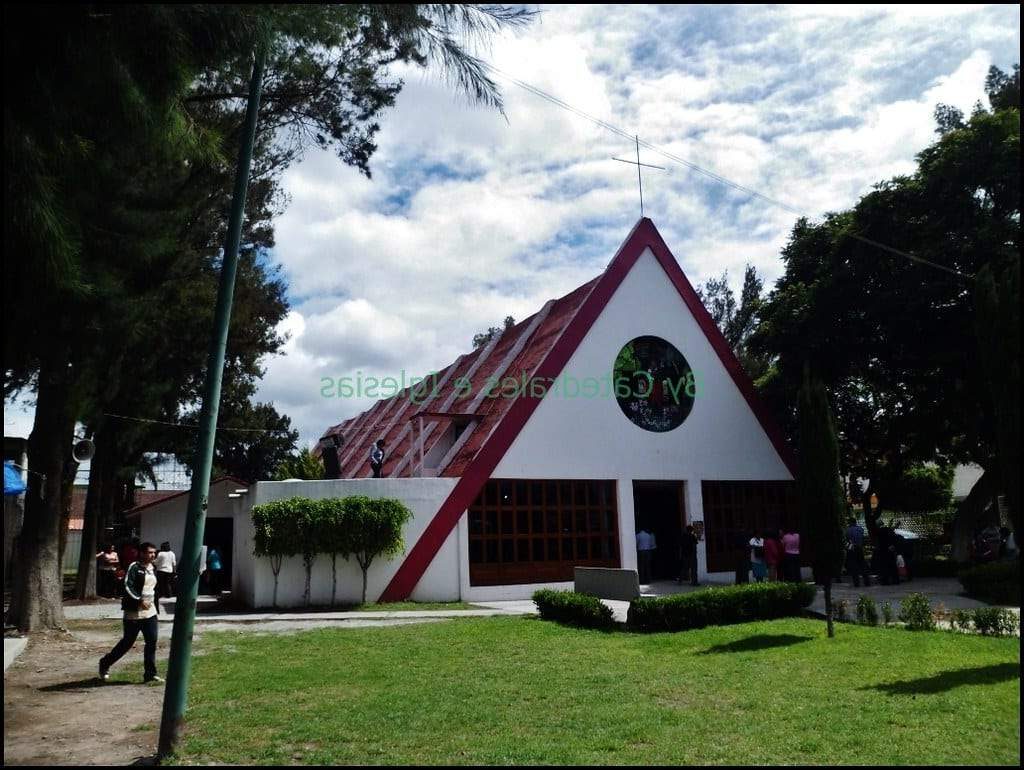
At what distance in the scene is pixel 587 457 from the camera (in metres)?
21.3

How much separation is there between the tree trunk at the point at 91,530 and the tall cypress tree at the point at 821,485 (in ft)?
62.2

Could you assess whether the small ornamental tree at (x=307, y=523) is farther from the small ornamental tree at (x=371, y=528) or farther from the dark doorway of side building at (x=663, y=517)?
the dark doorway of side building at (x=663, y=517)

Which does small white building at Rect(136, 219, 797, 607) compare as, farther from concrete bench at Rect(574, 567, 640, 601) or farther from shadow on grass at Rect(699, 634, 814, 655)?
shadow on grass at Rect(699, 634, 814, 655)

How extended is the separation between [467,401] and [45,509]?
39.0ft

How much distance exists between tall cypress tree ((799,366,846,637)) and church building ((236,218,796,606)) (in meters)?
9.00

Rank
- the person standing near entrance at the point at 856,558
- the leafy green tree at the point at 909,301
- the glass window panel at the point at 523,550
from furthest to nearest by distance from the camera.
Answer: the glass window panel at the point at 523,550
the leafy green tree at the point at 909,301
the person standing near entrance at the point at 856,558

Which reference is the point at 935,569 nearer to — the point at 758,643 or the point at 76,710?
the point at 758,643

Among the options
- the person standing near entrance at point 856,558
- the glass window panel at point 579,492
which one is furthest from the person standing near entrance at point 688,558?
the person standing near entrance at point 856,558

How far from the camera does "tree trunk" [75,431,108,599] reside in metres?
22.1

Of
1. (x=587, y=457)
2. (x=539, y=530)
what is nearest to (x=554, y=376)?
(x=587, y=457)

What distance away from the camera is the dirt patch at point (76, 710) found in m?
6.79

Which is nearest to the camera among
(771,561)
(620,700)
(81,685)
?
(620,700)

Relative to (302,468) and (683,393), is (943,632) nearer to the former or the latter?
(683,393)

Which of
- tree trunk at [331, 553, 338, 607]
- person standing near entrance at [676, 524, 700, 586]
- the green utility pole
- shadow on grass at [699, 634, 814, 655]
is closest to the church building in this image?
tree trunk at [331, 553, 338, 607]
